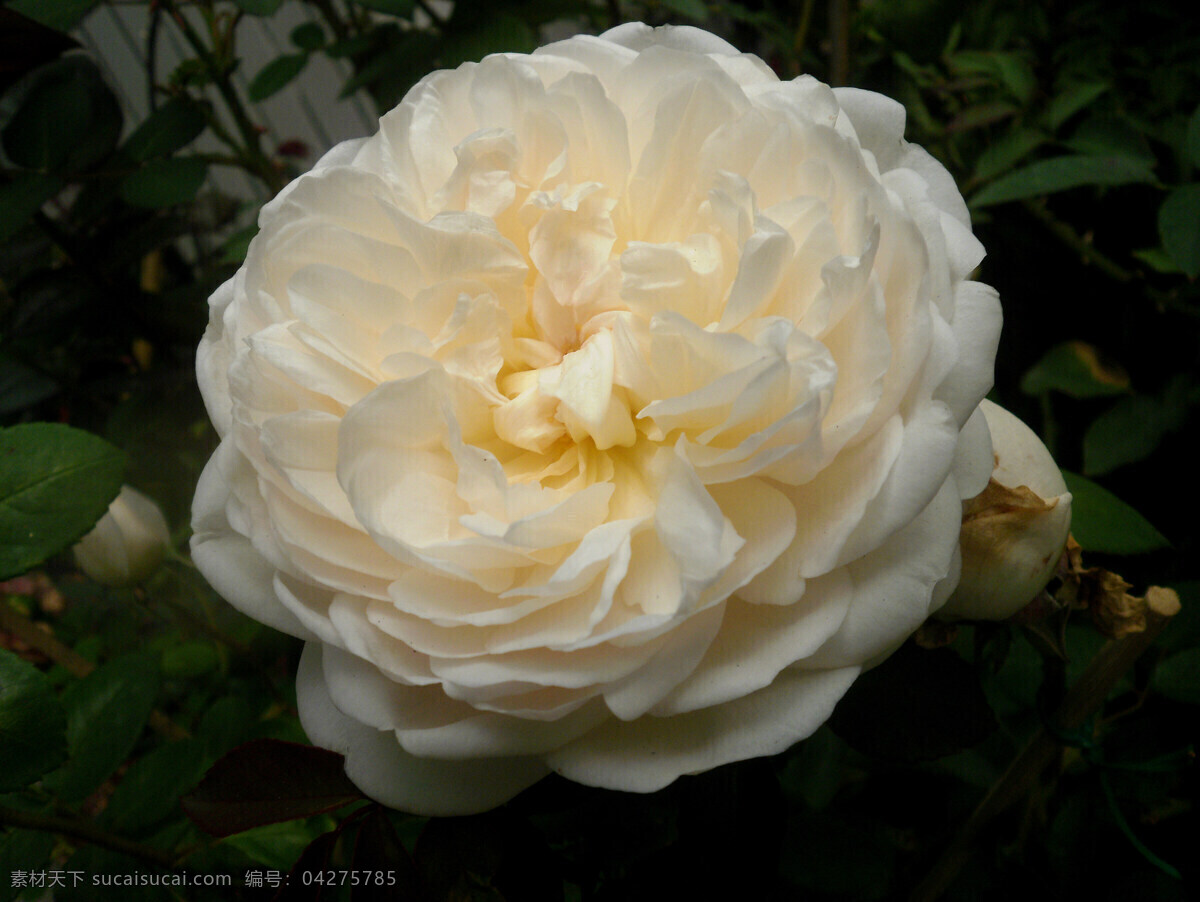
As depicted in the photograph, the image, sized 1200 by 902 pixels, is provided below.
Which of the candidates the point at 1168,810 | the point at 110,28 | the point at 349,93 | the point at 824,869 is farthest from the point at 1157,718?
the point at 110,28

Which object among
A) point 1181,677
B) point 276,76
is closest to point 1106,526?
point 1181,677

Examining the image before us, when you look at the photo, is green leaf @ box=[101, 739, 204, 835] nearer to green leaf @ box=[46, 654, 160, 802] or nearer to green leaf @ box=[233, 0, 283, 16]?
green leaf @ box=[46, 654, 160, 802]

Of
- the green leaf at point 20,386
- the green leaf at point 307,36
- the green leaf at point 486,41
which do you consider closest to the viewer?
the green leaf at point 486,41

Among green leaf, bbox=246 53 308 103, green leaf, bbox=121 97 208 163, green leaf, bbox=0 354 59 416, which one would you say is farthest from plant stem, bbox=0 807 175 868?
green leaf, bbox=246 53 308 103

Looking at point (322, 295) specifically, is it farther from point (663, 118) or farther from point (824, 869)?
point (824, 869)

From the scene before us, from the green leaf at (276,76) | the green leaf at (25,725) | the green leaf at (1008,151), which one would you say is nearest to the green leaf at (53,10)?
the green leaf at (276,76)

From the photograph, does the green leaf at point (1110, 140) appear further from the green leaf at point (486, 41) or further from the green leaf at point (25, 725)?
the green leaf at point (25, 725)
